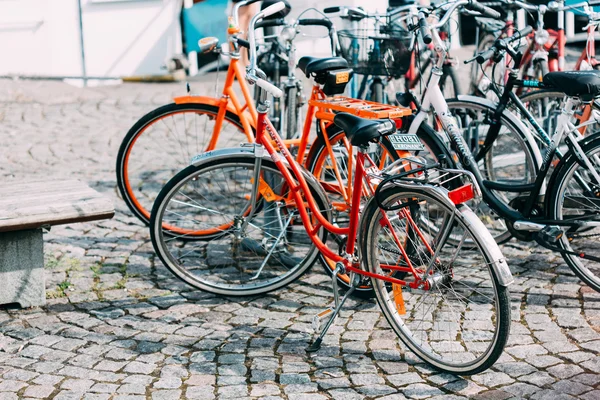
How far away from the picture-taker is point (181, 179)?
4789 millimetres

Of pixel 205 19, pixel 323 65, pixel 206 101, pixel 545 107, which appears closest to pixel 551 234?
pixel 323 65

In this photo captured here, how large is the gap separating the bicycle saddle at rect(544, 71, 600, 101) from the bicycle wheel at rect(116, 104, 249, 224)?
6.63 ft

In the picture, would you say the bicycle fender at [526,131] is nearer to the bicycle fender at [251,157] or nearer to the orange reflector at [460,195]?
the bicycle fender at [251,157]

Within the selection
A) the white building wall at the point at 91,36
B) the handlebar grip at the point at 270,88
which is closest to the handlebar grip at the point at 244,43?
the handlebar grip at the point at 270,88

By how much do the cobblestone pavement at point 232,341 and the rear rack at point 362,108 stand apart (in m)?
1.04

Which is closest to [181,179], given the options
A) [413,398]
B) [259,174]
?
[259,174]

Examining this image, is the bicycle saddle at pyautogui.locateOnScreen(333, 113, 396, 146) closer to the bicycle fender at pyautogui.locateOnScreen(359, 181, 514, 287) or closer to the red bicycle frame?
the red bicycle frame

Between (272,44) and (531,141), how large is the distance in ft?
7.41

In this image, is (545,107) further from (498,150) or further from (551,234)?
(551,234)

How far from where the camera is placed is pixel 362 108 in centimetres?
465

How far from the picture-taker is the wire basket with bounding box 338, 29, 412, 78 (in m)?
5.67

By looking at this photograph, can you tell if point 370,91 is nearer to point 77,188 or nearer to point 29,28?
point 77,188

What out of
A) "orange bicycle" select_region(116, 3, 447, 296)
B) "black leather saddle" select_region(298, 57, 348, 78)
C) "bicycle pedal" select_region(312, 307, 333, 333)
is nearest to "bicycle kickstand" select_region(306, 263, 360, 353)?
"bicycle pedal" select_region(312, 307, 333, 333)

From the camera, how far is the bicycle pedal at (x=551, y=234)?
4.67 meters
